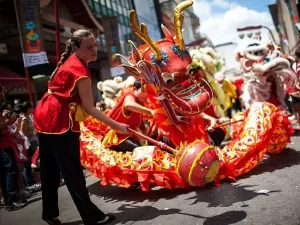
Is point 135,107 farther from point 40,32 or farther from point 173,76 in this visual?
point 40,32

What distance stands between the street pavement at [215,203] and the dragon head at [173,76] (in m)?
0.81

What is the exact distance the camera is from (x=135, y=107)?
3.91 meters

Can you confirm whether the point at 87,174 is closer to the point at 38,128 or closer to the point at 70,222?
the point at 70,222

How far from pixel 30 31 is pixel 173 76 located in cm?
689

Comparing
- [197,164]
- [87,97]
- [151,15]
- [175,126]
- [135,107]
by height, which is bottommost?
[197,164]

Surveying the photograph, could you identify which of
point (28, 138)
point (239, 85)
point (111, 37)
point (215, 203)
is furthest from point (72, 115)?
point (111, 37)

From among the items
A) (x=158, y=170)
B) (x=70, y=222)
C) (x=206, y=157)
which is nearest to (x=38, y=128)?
(x=70, y=222)

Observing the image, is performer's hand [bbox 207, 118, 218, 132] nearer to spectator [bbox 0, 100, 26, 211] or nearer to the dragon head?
the dragon head

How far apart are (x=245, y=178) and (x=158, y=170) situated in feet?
2.89

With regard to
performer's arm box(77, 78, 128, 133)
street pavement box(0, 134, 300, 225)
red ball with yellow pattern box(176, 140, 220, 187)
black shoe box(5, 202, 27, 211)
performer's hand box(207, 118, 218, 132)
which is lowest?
street pavement box(0, 134, 300, 225)

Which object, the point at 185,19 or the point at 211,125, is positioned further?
the point at 185,19

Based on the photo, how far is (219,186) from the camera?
342 centimetres

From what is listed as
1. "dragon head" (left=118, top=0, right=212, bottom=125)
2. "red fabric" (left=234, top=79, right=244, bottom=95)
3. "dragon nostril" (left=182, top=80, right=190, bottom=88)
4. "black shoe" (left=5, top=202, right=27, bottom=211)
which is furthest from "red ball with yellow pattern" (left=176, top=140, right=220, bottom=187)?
"red fabric" (left=234, top=79, right=244, bottom=95)

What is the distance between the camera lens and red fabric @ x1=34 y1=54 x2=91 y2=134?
2740 millimetres
